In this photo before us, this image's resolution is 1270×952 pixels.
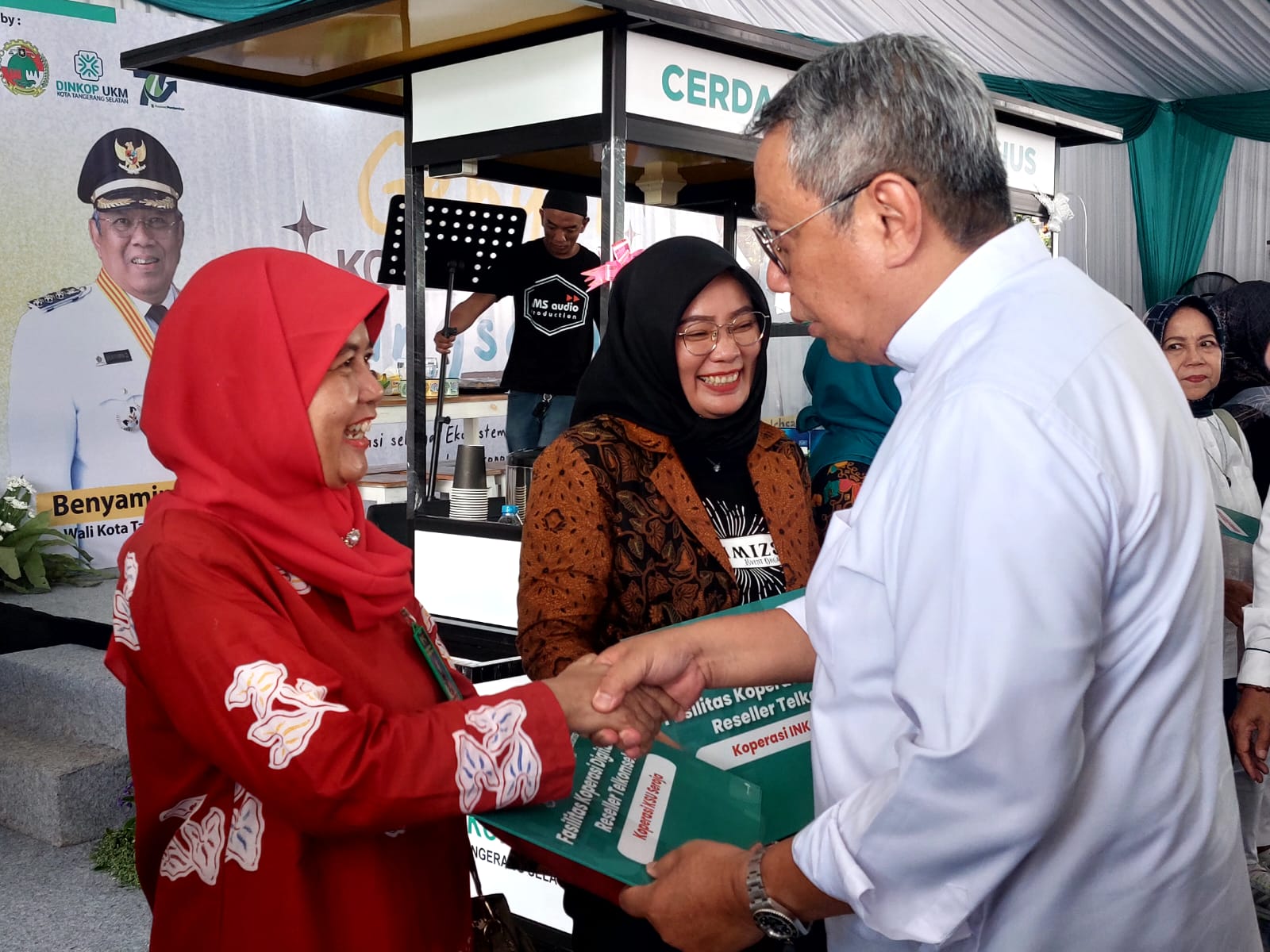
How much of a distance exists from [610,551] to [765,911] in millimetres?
991

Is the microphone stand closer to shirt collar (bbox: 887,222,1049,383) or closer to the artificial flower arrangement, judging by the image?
the artificial flower arrangement

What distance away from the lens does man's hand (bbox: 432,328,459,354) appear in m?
4.79

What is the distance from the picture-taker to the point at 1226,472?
3518 millimetres

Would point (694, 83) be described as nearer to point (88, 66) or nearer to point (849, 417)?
point (849, 417)

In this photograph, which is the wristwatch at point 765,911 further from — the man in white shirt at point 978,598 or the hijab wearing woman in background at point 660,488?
the hijab wearing woman in background at point 660,488

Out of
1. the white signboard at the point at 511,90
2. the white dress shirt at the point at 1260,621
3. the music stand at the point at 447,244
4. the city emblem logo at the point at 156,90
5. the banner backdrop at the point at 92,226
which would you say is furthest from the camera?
the city emblem logo at the point at 156,90

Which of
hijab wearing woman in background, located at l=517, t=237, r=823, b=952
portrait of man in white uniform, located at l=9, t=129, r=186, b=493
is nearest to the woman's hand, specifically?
hijab wearing woman in background, located at l=517, t=237, r=823, b=952

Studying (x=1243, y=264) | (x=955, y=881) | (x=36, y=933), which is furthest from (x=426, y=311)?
(x=1243, y=264)

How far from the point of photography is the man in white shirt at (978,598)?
3.40ft

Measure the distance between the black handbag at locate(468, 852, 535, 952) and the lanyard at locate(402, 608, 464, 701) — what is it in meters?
0.24

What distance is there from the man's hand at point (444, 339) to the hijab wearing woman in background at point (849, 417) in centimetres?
183

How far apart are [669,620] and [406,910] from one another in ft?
2.56

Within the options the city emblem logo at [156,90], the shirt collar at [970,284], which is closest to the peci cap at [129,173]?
the city emblem logo at [156,90]

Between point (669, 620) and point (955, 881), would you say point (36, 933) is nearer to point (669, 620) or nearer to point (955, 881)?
point (669, 620)
